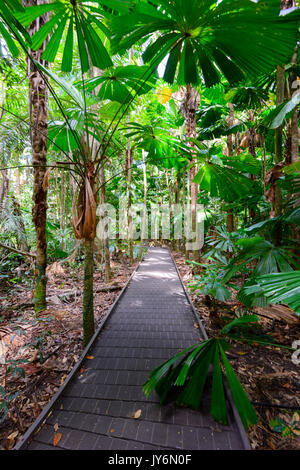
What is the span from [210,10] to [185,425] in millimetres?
3256

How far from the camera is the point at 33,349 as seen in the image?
2.79 m

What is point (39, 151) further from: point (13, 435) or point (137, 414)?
point (137, 414)

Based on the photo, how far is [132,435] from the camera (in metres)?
1.58

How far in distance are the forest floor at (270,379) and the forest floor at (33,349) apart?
2.05m

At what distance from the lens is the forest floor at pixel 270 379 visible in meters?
1.77

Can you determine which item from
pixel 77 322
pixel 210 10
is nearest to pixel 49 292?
pixel 77 322

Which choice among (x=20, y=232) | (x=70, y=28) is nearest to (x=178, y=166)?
(x=70, y=28)

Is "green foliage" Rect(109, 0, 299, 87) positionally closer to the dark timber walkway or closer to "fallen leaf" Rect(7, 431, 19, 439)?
the dark timber walkway

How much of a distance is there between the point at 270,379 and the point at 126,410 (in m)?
1.76

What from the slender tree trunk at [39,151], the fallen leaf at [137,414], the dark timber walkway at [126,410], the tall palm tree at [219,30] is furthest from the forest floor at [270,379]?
the slender tree trunk at [39,151]

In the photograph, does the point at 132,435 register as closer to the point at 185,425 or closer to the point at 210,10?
the point at 185,425

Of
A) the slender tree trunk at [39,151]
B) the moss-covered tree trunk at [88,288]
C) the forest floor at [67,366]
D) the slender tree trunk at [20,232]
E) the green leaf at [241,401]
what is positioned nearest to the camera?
the green leaf at [241,401]

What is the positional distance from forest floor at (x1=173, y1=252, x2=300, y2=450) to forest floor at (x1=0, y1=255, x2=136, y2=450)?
205 centimetres

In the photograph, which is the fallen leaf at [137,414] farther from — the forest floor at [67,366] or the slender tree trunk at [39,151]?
the slender tree trunk at [39,151]
